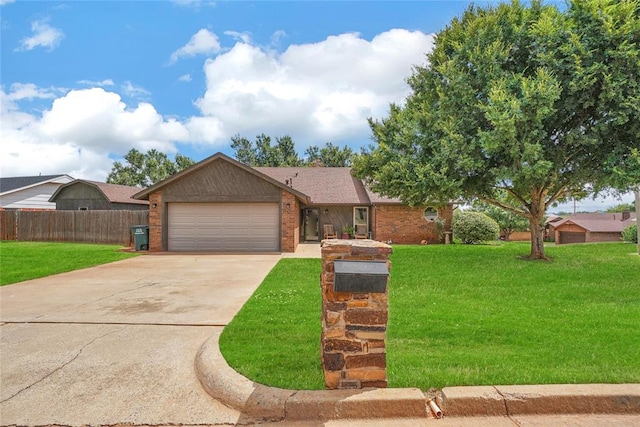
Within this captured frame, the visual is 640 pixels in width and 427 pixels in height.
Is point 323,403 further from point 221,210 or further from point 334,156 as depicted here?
point 334,156

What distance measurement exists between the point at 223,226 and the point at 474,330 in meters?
12.5

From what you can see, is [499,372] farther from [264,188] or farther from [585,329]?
[264,188]

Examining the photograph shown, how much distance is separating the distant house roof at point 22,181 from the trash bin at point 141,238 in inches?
652

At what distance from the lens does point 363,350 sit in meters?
2.86

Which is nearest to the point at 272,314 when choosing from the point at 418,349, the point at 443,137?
the point at 418,349

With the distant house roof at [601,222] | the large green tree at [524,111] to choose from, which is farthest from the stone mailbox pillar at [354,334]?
the distant house roof at [601,222]

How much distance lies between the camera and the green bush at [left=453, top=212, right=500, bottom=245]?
17656 millimetres

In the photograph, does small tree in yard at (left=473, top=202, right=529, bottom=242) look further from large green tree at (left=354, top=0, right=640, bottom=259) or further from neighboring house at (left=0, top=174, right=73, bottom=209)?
neighboring house at (left=0, top=174, right=73, bottom=209)

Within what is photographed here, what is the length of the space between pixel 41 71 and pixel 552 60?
15.2 metres

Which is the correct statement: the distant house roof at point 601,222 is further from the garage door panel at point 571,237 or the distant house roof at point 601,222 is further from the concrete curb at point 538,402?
the concrete curb at point 538,402

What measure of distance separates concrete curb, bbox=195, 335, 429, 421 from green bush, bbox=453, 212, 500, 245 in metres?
16.3

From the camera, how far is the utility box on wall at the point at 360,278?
275cm

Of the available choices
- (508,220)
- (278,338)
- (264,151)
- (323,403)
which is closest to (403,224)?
(508,220)

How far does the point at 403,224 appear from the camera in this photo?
18.7 meters
